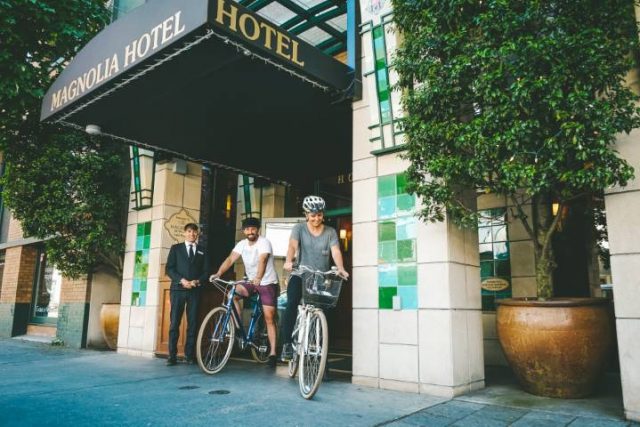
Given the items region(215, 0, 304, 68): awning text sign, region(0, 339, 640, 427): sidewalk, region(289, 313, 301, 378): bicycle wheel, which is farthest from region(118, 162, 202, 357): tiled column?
region(215, 0, 304, 68): awning text sign

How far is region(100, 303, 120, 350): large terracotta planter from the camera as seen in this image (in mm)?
7996

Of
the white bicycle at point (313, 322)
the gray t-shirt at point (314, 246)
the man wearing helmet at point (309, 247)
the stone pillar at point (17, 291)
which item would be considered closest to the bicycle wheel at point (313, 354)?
the white bicycle at point (313, 322)

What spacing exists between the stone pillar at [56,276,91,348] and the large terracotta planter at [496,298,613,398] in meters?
7.72

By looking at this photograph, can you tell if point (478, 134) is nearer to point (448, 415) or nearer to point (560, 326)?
point (560, 326)

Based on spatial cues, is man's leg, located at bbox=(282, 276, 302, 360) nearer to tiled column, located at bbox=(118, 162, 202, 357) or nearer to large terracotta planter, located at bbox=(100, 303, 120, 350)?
tiled column, located at bbox=(118, 162, 202, 357)

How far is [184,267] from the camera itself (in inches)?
244

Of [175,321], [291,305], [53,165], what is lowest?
[175,321]

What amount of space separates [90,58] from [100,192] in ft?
12.5

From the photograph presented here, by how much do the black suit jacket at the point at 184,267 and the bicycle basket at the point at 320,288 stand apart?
2609mm

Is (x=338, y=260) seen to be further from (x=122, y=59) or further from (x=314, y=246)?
(x=122, y=59)

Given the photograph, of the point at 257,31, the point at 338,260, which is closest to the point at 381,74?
the point at 257,31

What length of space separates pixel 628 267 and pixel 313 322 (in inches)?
104

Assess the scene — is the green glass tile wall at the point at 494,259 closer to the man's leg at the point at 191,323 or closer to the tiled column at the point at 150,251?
the man's leg at the point at 191,323

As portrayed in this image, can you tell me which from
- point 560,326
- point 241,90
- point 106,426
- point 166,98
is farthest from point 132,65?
point 560,326
